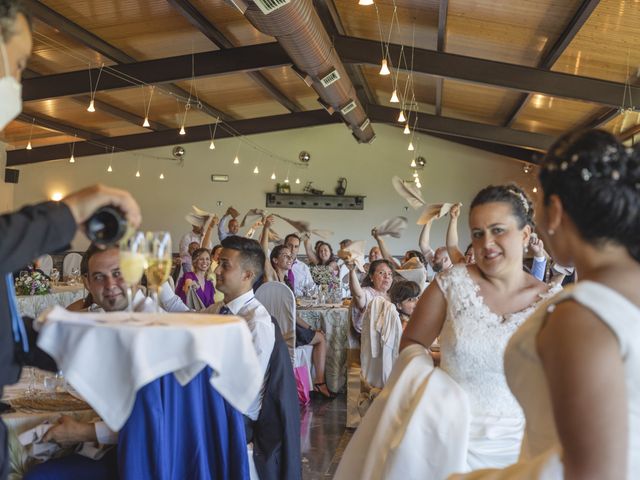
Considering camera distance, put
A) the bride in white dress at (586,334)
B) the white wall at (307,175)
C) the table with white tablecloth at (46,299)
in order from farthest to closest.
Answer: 1. the white wall at (307,175)
2. the table with white tablecloth at (46,299)
3. the bride in white dress at (586,334)

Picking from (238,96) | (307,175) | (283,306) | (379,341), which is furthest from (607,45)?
(307,175)

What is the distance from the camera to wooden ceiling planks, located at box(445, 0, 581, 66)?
6.68 m

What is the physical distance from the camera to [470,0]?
700cm

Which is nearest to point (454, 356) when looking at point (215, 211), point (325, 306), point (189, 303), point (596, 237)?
point (596, 237)

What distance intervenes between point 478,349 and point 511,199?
0.57 meters

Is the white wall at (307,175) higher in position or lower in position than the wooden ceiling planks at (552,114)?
lower

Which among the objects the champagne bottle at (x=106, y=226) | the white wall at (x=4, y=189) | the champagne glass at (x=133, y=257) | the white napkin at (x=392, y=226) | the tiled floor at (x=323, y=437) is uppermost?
the white wall at (x=4, y=189)

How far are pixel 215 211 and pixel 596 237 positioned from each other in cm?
1510

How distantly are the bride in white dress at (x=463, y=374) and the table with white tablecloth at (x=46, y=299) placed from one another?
5026mm

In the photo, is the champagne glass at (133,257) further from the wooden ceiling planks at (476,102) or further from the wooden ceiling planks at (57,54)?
the wooden ceiling planks at (476,102)

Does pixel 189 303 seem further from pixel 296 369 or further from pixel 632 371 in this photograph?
pixel 632 371

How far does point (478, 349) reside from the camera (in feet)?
7.32

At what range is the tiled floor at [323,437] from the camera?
173 inches

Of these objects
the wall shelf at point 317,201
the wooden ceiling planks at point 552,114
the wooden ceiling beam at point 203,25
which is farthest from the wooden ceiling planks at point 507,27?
the wall shelf at point 317,201
